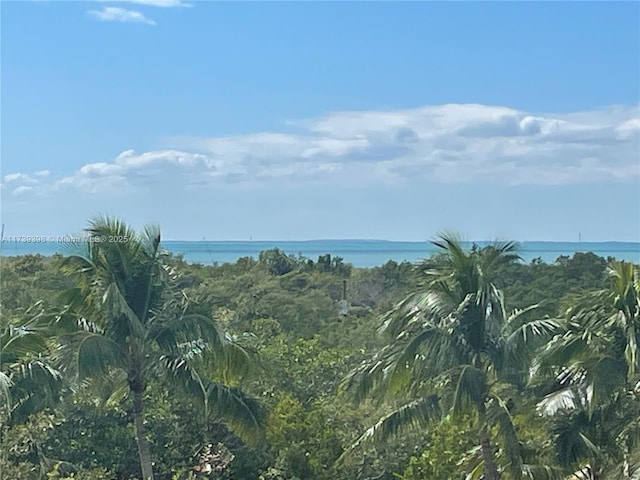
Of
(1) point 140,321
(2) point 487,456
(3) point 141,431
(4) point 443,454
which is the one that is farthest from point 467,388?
(3) point 141,431

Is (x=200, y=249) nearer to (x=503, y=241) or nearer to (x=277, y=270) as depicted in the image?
(x=277, y=270)

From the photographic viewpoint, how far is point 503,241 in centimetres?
1017

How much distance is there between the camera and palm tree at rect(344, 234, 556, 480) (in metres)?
9.54

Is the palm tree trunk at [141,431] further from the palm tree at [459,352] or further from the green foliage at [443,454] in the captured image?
the green foliage at [443,454]

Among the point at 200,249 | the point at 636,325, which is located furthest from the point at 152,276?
the point at 200,249

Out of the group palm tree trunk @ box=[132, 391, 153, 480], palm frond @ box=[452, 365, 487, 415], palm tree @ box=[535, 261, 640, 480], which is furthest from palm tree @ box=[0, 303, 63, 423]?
palm tree @ box=[535, 261, 640, 480]

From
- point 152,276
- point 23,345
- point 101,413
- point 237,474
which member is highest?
point 152,276

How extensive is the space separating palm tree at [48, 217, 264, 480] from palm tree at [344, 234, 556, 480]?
6.20ft

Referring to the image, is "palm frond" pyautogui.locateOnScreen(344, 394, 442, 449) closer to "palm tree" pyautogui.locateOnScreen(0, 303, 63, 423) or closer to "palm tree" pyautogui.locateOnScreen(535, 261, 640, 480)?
"palm tree" pyautogui.locateOnScreen(535, 261, 640, 480)

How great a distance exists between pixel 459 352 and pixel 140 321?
3.85m

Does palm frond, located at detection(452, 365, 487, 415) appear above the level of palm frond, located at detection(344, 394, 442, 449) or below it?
above

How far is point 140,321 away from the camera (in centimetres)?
995

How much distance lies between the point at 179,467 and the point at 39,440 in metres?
3.05

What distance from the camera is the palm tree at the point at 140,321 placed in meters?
9.86
